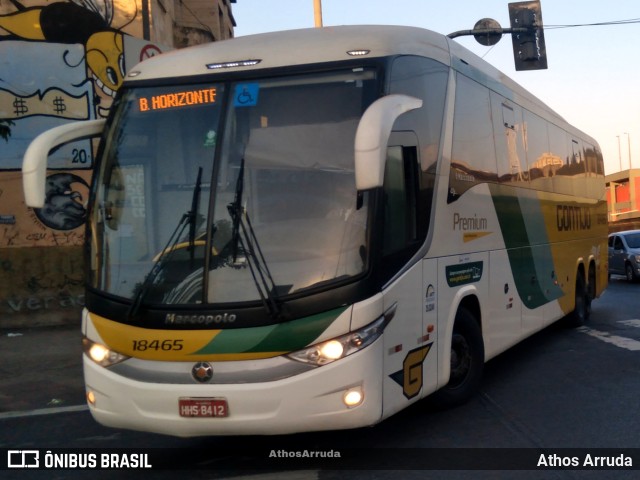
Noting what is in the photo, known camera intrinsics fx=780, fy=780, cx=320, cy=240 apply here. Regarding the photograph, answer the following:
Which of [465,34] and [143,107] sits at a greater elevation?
[465,34]

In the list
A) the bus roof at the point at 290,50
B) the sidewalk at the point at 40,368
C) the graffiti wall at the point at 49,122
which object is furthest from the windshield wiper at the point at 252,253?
the graffiti wall at the point at 49,122

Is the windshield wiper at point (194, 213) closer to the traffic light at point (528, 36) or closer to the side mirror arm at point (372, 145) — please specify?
the side mirror arm at point (372, 145)

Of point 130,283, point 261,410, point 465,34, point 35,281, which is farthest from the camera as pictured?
point 465,34

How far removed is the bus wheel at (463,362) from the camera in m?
7.14

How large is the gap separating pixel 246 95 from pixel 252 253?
124 centimetres

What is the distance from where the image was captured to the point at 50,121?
15414 mm

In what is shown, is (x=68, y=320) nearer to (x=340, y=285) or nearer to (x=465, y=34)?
(x=465, y=34)

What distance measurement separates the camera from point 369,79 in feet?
18.6

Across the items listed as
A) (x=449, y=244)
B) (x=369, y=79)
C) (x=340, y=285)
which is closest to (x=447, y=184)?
(x=449, y=244)

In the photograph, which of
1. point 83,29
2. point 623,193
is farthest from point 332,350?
point 623,193

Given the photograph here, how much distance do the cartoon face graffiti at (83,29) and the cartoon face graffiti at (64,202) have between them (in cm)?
198

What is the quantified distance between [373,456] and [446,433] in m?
0.84

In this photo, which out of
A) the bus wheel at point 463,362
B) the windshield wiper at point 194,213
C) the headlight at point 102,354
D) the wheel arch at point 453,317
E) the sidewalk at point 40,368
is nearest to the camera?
the windshield wiper at point 194,213

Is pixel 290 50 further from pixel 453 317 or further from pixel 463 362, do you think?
pixel 463 362
